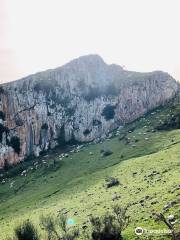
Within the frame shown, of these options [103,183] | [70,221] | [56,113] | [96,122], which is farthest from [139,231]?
[56,113]

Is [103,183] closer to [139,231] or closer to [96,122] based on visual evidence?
[139,231]

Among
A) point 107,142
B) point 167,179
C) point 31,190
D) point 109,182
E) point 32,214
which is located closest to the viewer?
point 167,179

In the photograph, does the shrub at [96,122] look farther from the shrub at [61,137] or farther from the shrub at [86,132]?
the shrub at [61,137]

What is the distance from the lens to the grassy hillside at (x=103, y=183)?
53.2 meters

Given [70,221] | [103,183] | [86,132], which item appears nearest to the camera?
[70,221]

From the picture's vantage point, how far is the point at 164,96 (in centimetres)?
19638

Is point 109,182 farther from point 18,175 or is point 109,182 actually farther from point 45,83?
point 45,83

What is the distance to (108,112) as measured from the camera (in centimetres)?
19600

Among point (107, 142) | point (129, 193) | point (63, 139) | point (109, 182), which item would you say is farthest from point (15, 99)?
point (129, 193)

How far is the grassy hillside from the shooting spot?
53156mm

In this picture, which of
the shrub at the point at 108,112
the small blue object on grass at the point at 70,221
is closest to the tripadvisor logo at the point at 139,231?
the small blue object on grass at the point at 70,221

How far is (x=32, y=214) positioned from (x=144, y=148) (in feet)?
159

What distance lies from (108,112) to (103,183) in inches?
4619

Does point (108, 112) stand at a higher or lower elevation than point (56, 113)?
lower
